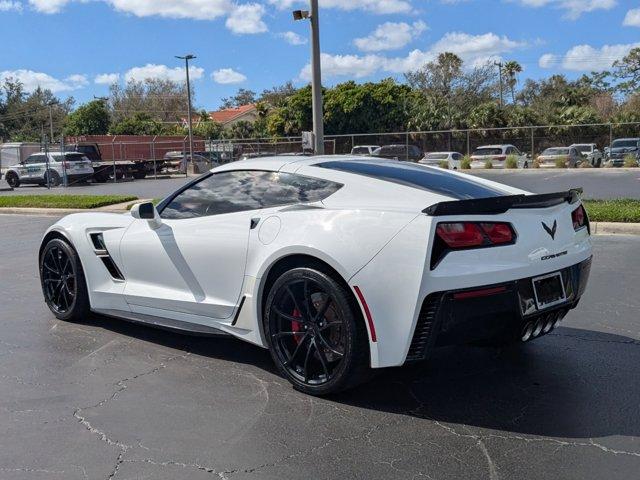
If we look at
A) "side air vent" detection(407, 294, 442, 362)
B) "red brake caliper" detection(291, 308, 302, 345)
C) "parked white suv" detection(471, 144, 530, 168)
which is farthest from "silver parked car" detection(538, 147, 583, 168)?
"side air vent" detection(407, 294, 442, 362)

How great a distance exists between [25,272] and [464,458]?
704cm

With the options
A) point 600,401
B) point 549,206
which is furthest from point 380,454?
point 549,206

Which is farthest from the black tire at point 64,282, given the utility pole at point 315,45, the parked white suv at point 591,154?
the parked white suv at point 591,154

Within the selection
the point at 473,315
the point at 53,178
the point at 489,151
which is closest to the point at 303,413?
the point at 473,315

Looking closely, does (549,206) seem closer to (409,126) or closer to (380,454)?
(380,454)

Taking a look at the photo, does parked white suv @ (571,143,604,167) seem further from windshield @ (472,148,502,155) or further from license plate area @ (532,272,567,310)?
license plate area @ (532,272,567,310)

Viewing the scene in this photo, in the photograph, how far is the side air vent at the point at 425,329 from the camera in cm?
348

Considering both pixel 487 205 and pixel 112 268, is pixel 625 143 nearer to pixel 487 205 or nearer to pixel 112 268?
pixel 112 268

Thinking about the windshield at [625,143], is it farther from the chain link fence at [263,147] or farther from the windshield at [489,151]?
the windshield at [489,151]

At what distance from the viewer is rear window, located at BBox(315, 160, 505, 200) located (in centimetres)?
411

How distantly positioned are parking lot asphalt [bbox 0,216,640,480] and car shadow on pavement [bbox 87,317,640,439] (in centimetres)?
1

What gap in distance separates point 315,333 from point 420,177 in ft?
4.25

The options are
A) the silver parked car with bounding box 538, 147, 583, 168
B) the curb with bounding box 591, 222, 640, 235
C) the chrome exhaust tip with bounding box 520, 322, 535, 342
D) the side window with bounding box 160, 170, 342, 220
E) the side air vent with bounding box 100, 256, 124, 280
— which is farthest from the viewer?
the silver parked car with bounding box 538, 147, 583, 168

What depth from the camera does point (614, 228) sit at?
10344 mm
